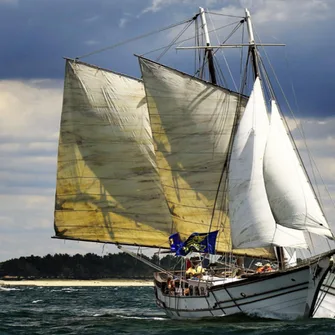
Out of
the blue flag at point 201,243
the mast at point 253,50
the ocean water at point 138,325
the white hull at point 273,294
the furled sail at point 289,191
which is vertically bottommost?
the ocean water at point 138,325

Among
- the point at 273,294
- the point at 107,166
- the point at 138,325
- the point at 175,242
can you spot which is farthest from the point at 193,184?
the point at 273,294

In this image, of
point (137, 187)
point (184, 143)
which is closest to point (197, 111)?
point (184, 143)

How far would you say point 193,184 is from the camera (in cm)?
6894

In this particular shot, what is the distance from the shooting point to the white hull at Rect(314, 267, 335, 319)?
59.5m

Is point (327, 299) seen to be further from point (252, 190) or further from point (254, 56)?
point (254, 56)

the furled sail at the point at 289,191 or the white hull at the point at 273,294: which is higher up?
the furled sail at the point at 289,191

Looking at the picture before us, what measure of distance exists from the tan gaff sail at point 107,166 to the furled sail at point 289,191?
14942mm

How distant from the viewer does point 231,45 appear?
229 feet

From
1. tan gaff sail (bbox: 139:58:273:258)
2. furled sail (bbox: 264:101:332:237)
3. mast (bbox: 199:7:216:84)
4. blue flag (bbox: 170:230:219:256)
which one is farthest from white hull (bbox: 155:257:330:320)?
mast (bbox: 199:7:216:84)

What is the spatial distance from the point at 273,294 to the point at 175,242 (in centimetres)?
1162

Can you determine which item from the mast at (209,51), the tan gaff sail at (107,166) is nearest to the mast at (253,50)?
the mast at (209,51)

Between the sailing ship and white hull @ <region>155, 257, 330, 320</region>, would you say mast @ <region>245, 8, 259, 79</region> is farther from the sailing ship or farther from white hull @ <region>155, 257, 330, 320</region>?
white hull @ <region>155, 257, 330, 320</region>

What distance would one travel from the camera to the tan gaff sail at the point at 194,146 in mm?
68688

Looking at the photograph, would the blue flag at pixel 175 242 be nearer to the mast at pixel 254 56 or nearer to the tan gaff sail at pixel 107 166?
the tan gaff sail at pixel 107 166
